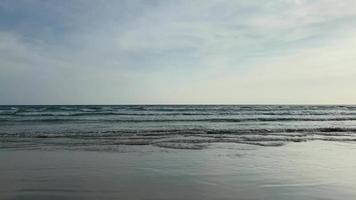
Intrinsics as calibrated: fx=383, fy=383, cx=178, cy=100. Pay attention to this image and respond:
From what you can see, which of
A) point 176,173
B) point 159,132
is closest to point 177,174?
point 176,173

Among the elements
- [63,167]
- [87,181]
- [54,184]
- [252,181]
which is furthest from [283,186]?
[63,167]

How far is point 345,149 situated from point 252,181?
6.82 meters

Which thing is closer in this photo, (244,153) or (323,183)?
(323,183)

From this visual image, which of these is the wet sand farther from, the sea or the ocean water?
the ocean water

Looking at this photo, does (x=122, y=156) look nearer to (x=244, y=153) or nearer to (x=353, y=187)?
(x=244, y=153)

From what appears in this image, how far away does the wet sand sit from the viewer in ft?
21.3

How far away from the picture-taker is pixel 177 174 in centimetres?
820

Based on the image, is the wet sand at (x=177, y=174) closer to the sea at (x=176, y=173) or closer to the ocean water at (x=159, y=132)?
the sea at (x=176, y=173)

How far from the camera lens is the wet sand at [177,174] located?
21.3 ft

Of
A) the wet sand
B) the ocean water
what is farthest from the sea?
the ocean water

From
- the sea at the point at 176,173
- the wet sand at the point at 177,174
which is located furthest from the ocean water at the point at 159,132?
the wet sand at the point at 177,174

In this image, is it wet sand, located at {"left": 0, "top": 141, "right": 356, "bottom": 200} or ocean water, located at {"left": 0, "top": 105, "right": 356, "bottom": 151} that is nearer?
wet sand, located at {"left": 0, "top": 141, "right": 356, "bottom": 200}

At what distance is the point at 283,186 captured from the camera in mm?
7020

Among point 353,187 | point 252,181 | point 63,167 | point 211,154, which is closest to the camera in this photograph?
point 353,187
